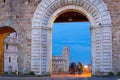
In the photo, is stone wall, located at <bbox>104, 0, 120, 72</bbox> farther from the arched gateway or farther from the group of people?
the group of people

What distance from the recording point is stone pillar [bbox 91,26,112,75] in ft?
64.2

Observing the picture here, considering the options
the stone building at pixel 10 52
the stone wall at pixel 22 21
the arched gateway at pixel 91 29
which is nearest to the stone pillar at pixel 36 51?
the arched gateway at pixel 91 29

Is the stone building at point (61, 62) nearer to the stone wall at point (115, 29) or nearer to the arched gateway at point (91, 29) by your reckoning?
the arched gateway at point (91, 29)

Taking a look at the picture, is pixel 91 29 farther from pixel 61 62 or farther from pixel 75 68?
pixel 61 62

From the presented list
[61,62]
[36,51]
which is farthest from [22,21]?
[61,62]

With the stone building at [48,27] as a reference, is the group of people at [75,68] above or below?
below

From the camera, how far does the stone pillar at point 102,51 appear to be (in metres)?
19.6

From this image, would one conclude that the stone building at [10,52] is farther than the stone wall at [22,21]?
Yes

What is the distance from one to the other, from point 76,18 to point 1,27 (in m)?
6.42

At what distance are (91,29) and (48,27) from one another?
265cm

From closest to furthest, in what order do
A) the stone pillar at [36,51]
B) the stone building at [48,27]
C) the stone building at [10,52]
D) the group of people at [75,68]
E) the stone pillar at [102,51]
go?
the stone pillar at [102,51] → the stone building at [48,27] → the stone pillar at [36,51] → the group of people at [75,68] → the stone building at [10,52]

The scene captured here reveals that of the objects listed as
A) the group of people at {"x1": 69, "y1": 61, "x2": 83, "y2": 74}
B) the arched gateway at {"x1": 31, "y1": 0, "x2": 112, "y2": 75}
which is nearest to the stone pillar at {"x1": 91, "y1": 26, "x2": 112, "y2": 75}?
the arched gateway at {"x1": 31, "y1": 0, "x2": 112, "y2": 75}

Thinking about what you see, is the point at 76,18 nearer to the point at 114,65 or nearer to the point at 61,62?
the point at 114,65

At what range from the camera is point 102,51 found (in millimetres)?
19688
